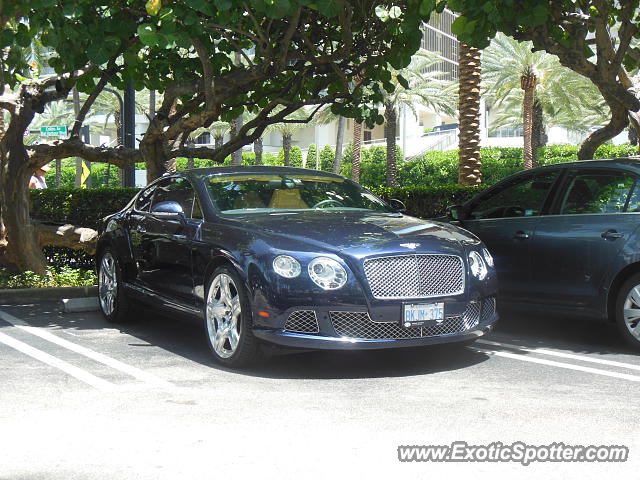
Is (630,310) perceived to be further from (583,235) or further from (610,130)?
(610,130)

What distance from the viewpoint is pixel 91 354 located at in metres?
7.40

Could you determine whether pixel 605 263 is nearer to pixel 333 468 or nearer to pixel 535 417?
pixel 535 417

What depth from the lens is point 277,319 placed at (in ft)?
20.7

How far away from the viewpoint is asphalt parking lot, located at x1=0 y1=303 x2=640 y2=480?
4.34 m

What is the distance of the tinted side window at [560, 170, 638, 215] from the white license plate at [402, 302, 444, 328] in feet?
6.91

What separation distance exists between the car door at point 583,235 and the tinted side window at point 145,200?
11.7ft

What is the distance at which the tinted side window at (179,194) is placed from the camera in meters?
7.82

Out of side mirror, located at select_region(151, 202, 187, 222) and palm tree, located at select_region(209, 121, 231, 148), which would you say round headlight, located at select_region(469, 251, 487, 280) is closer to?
Result: side mirror, located at select_region(151, 202, 187, 222)

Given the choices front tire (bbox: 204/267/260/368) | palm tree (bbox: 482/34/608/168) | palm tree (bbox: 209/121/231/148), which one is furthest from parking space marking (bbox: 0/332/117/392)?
palm tree (bbox: 209/121/231/148)

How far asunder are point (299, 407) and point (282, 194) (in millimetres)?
2697

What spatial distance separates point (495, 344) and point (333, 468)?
12.9ft

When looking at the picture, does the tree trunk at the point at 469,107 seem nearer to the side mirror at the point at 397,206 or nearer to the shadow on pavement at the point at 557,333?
the shadow on pavement at the point at 557,333

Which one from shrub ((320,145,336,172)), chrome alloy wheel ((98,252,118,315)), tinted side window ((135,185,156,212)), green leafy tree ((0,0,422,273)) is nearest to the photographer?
tinted side window ((135,185,156,212))

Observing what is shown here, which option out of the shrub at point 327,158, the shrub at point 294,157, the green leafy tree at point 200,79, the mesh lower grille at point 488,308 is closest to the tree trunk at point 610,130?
the green leafy tree at point 200,79
